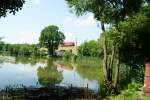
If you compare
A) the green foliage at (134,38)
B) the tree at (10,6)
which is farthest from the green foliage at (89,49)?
the tree at (10,6)

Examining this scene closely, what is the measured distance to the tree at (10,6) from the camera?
80.8 ft

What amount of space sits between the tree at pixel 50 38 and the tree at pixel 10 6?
4909 inches

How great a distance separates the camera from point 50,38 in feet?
497

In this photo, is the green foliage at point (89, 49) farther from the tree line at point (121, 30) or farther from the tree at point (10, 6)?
the tree at point (10, 6)

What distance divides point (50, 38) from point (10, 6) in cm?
12638

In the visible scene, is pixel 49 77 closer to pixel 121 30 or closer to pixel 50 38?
pixel 121 30

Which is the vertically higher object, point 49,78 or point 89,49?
point 89,49

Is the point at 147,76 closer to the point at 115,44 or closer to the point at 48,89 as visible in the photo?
the point at 48,89

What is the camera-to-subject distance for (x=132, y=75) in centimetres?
3566

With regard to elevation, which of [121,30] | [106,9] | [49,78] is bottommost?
[49,78]

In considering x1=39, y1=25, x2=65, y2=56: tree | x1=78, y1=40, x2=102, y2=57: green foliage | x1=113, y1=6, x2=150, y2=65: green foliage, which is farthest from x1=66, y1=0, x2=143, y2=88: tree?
x1=39, y1=25, x2=65, y2=56: tree

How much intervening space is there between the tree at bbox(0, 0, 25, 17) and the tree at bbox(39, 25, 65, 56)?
4909 inches

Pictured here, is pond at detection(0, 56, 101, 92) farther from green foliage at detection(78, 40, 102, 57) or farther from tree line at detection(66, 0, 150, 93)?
green foliage at detection(78, 40, 102, 57)

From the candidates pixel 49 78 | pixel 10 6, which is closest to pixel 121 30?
pixel 10 6
